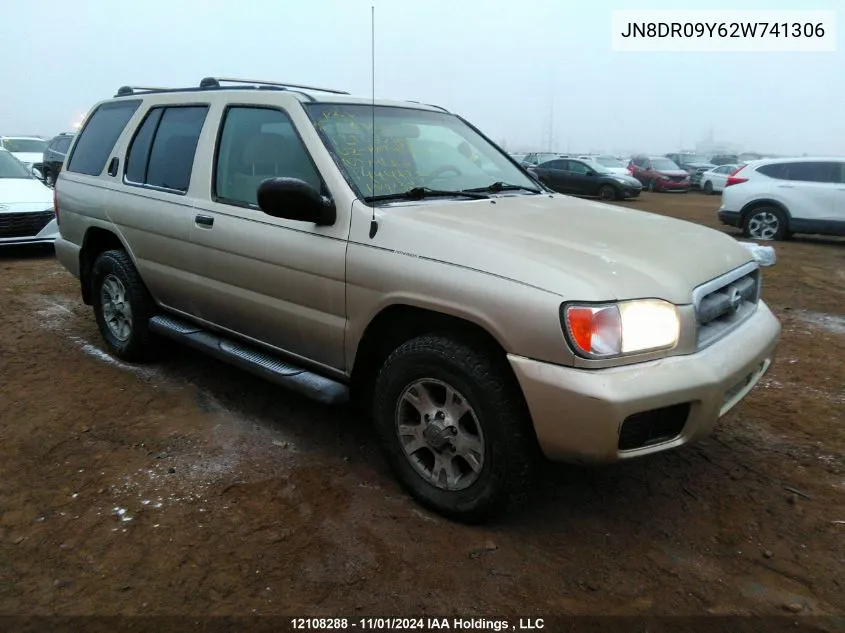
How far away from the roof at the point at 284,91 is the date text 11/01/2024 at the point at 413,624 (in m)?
2.44

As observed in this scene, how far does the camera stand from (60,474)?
10.4ft

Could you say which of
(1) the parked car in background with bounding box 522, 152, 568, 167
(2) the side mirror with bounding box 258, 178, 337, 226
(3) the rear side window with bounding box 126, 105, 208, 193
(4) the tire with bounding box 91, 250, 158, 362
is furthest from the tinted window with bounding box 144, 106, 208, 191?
(1) the parked car in background with bounding box 522, 152, 568, 167

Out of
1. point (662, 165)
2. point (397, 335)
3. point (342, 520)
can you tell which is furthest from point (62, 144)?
point (662, 165)

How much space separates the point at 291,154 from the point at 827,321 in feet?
17.8

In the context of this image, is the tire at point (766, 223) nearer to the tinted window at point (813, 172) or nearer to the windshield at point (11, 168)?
the tinted window at point (813, 172)

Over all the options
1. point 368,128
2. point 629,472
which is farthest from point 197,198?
point 629,472

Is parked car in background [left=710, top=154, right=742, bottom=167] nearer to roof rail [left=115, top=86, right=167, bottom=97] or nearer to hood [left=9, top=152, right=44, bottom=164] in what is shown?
Result: hood [left=9, top=152, right=44, bottom=164]

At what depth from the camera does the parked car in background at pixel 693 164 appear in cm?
2888

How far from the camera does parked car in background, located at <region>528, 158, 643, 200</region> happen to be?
19.6 metres

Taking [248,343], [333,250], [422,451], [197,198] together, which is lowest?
[422,451]

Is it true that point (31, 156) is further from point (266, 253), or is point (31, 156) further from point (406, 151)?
point (406, 151)

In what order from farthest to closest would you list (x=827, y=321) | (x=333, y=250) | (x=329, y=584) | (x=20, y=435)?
(x=827, y=321)
(x=20, y=435)
(x=333, y=250)
(x=329, y=584)

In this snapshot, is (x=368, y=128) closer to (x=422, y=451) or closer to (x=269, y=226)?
(x=269, y=226)

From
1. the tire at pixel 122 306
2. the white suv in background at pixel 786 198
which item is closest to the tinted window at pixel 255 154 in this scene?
the tire at pixel 122 306
